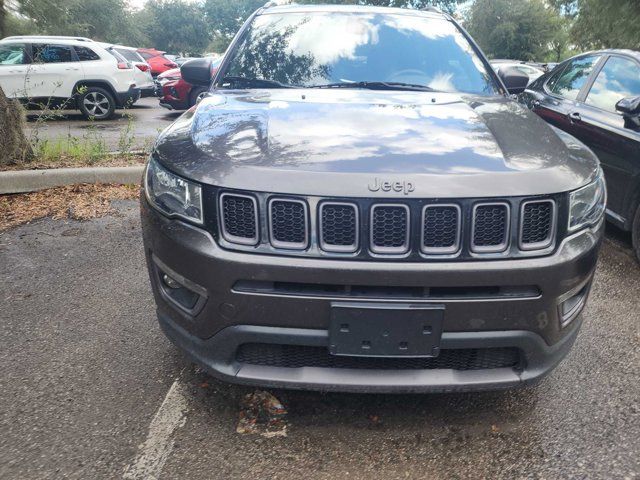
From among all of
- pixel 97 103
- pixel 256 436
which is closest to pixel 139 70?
pixel 97 103

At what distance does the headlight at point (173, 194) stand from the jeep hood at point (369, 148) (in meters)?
0.04

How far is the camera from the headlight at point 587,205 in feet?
Result: 6.75

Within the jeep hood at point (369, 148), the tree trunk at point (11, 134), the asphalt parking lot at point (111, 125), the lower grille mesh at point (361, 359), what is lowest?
the asphalt parking lot at point (111, 125)

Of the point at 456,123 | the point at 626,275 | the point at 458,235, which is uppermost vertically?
the point at 456,123

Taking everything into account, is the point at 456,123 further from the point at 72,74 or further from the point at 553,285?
the point at 72,74

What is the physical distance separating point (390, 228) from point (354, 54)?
1.71m

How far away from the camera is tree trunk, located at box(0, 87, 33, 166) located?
562 centimetres

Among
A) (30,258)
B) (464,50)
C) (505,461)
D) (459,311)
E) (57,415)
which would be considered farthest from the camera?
(30,258)

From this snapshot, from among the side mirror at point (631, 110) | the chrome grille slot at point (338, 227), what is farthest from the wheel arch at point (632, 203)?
the chrome grille slot at point (338, 227)

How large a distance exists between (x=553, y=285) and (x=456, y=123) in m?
0.84

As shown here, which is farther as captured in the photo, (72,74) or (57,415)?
(72,74)

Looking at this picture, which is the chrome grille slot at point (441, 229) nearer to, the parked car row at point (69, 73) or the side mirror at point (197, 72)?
the side mirror at point (197, 72)

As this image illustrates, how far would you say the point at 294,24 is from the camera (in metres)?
3.48

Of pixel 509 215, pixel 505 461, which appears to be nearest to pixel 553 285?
pixel 509 215
